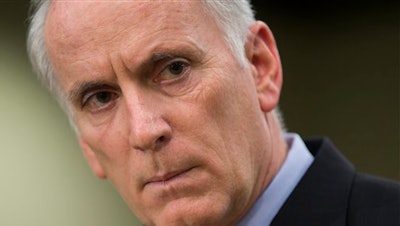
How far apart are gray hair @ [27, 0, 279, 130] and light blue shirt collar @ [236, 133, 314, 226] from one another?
0.28m

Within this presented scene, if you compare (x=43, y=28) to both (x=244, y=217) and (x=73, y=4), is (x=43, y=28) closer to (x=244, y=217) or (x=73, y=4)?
(x=73, y=4)

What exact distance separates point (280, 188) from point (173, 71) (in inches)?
15.4

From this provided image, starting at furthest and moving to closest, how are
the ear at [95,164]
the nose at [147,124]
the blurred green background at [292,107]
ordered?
1. the blurred green background at [292,107]
2. the ear at [95,164]
3. the nose at [147,124]

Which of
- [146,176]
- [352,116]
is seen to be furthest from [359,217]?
[352,116]

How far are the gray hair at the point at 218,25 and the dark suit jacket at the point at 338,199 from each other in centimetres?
32

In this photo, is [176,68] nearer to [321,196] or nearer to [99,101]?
[99,101]

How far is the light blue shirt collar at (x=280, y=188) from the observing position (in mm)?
1378

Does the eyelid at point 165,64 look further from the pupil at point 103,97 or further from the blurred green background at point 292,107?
the blurred green background at point 292,107

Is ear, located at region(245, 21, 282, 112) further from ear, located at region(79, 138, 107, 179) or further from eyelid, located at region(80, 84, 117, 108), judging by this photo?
ear, located at region(79, 138, 107, 179)

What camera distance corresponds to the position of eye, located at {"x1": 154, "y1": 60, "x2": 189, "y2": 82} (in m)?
1.29

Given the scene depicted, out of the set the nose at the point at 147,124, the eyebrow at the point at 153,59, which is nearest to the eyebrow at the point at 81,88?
the eyebrow at the point at 153,59

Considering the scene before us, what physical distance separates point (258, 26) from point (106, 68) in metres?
0.42

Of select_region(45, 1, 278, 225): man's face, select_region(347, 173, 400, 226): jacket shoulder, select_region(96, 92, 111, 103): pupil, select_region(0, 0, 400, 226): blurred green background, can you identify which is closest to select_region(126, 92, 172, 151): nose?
select_region(45, 1, 278, 225): man's face

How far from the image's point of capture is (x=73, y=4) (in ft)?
4.40
